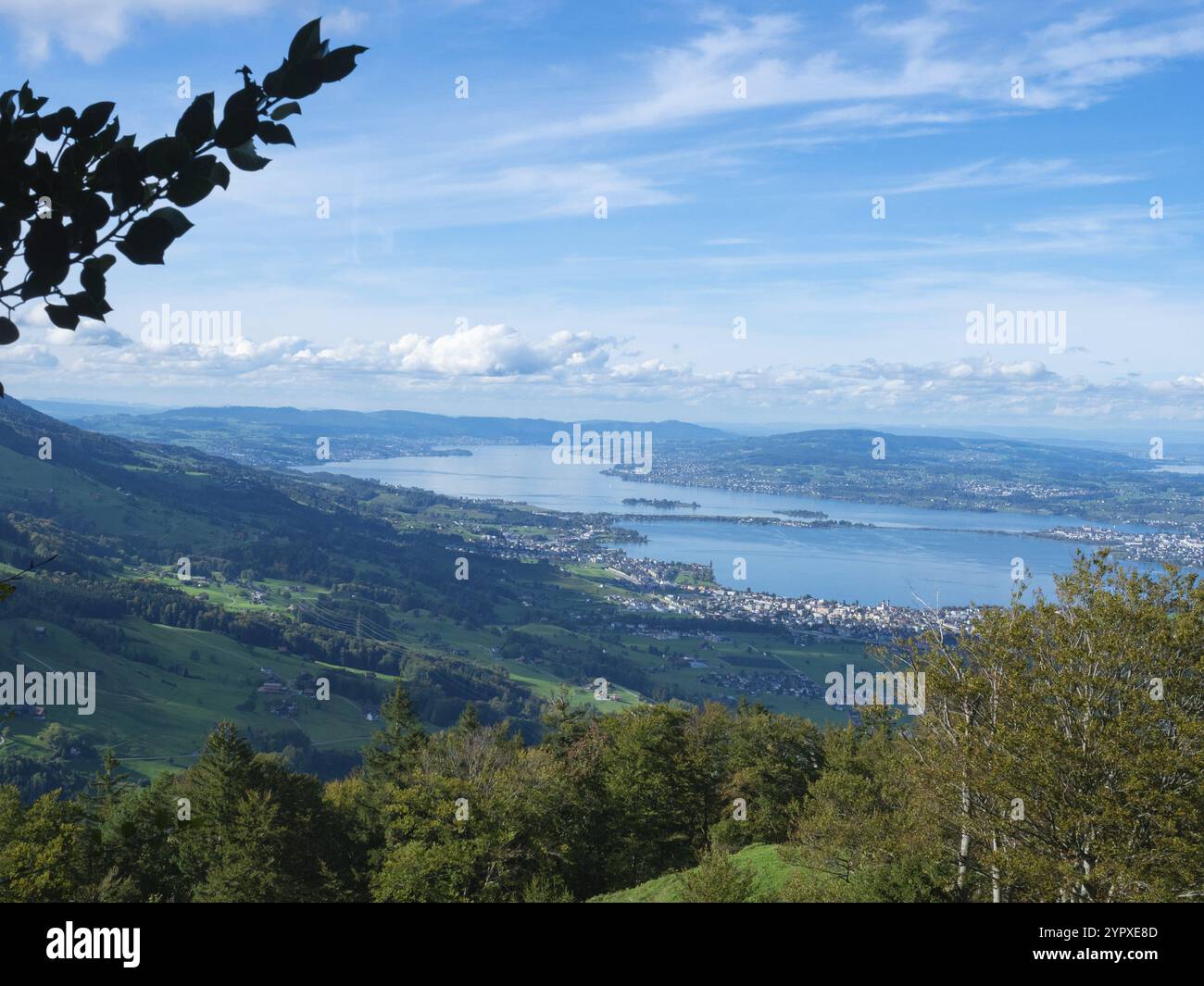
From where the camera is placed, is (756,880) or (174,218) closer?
(174,218)

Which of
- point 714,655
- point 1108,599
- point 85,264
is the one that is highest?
point 85,264

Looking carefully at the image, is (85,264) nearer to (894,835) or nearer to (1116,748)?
(1116,748)

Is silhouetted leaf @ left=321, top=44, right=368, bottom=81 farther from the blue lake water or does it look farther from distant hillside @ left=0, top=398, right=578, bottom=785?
the blue lake water

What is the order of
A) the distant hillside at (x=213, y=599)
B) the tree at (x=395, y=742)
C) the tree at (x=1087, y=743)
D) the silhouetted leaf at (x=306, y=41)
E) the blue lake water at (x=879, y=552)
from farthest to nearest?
the blue lake water at (x=879, y=552)
the distant hillside at (x=213, y=599)
the tree at (x=395, y=742)
the tree at (x=1087, y=743)
the silhouetted leaf at (x=306, y=41)

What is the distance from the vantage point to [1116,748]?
11.1 meters

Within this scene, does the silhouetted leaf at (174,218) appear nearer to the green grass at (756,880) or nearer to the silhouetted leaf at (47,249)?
the silhouetted leaf at (47,249)

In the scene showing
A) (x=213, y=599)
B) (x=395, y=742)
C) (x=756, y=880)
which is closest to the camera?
(x=756, y=880)

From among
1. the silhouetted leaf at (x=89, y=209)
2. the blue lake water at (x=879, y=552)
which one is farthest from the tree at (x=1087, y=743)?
the blue lake water at (x=879, y=552)

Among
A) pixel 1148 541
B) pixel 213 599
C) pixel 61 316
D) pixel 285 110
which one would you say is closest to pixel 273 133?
pixel 285 110

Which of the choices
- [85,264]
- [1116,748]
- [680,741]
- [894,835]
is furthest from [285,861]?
[85,264]

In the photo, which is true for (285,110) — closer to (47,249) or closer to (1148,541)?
(47,249)

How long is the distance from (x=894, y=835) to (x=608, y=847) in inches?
480

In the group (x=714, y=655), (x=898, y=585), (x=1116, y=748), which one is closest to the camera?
(x=1116, y=748)
